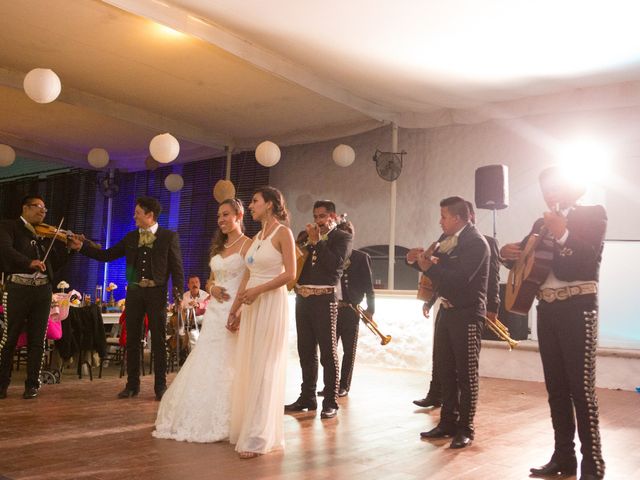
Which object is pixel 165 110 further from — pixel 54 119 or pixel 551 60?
pixel 551 60

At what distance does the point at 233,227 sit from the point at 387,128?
21.8 feet

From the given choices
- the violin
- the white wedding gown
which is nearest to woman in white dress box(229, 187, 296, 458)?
the white wedding gown

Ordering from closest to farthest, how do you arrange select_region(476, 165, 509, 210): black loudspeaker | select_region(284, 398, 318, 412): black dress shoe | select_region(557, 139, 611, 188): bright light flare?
select_region(284, 398, 318, 412): black dress shoe
select_region(476, 165, 509, 210): black loudspeaker
select_region(557, 139, 611, 188): bright light flare

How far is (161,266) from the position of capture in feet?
17.4

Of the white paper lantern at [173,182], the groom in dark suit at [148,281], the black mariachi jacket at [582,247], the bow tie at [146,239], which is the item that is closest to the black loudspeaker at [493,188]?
the groom in dark suit at [148,281]

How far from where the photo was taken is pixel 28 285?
5.17m

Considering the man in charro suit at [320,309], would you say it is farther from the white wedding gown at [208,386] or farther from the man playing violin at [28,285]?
Result: the man playing violin at [28,285]

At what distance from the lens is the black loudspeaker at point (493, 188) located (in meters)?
6.76

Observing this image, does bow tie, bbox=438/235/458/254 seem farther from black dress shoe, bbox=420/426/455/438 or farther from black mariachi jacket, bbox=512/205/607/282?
black dress shoe, bbox=420/426/455/438

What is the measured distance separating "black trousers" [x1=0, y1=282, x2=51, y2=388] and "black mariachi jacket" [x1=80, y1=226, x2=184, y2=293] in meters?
0.52

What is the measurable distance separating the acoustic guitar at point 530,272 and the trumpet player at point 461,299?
0.46m

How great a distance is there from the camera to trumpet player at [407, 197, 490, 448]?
370 cm

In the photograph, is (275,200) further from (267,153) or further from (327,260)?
(267,153)

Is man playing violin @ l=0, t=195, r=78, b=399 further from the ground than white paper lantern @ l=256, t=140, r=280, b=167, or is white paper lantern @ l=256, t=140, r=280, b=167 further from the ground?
white paper lantern @ l=256, t=140, r=280, b=167
